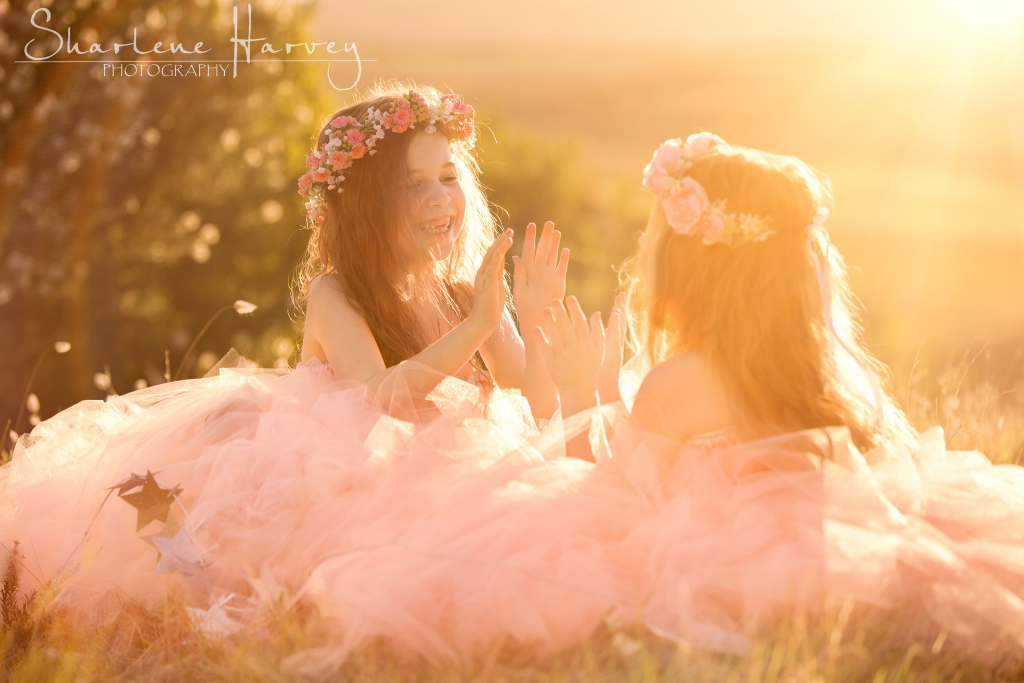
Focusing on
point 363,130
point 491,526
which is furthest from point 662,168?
point 363,130

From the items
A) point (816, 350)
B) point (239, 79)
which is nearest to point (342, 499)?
point (816, 350)

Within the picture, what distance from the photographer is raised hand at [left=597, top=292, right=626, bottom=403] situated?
3.20 m

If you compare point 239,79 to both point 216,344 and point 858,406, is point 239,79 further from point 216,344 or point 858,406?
point 858,406

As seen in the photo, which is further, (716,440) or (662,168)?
(662,168)

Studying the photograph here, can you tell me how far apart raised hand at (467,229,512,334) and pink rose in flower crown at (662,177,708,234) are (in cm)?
71

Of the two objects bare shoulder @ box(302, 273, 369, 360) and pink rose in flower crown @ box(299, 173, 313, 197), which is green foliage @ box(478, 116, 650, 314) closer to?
pink rose in flower crown @ box(299, 173, 313, 197)

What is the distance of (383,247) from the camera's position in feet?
12.3

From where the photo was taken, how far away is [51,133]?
13008 millimetres

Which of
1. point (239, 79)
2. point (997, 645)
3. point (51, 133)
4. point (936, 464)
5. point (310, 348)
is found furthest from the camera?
point (239, 79)

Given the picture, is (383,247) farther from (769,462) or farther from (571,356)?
(769,462)

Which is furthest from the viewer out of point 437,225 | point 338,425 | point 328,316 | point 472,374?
point 472,374

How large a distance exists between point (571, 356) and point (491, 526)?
0.95 meters

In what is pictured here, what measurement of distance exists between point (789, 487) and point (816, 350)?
497mm

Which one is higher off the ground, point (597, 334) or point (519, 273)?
point (519, 273)
